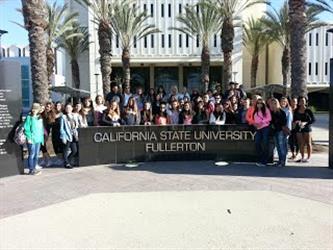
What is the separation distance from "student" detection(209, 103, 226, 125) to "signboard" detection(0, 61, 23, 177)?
190 inches

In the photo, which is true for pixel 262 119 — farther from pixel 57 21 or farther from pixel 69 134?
pixel 57 21

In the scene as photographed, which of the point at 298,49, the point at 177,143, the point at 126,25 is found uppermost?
the point at 126,25

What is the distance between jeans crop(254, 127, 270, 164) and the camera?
36.1ft

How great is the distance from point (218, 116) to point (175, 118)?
1.15m

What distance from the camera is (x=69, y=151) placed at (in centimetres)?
1104

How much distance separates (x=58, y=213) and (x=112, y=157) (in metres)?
4.76

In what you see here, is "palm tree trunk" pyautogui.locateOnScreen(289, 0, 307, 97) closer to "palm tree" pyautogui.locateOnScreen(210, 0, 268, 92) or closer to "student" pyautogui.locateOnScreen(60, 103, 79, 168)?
"student" pyautogui.locateOnScreen(60, 103, 79, 168)

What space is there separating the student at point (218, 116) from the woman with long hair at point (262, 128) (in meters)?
0.90

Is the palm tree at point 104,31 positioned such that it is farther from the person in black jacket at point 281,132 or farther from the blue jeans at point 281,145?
the blue jeans at point 281,145

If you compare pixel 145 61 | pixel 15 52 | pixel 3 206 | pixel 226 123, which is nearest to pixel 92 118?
pixel 226 123


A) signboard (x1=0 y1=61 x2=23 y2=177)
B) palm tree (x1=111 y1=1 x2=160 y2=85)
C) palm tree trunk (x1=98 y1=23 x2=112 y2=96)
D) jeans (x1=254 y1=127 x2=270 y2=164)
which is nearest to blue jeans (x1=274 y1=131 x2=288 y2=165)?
jeans (x1=254 y1=127 x2=270 y2=164)

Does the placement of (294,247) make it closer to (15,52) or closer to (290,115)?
(290,115)

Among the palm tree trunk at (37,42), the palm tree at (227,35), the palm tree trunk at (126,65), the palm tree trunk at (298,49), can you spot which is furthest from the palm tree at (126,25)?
the palm tree trunk at (298,49)

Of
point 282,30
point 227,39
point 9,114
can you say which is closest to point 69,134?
point 9,114
